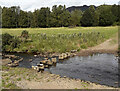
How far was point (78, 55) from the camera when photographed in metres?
40.3

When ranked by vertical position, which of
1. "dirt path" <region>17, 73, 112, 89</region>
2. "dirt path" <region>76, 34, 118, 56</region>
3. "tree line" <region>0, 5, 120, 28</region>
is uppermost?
"tree line" <region>0, 5, 120, 28</region>

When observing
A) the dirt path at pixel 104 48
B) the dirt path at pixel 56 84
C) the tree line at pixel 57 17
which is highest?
the tree line at pixel 57 17

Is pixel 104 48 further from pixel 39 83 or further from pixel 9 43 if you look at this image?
pixel 39 83

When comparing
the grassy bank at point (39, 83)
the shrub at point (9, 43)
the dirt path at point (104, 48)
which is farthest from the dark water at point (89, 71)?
the shrub at point (9, 43)

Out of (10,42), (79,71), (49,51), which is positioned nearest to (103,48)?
(49,51)

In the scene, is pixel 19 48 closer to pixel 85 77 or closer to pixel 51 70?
pixel 51 70

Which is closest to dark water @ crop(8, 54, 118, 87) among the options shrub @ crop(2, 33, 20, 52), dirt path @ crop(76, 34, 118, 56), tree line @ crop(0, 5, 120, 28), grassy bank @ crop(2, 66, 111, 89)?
grassy bank @ crop(2, 66, 111, 89)

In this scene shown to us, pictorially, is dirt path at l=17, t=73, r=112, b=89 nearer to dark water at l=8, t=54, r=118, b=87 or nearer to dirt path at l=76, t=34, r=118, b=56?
dark water at l=8, t=54, r=118, b=87

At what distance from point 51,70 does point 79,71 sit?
5.30 meters

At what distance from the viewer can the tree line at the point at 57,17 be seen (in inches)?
3556

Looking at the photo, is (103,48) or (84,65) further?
(103,48)

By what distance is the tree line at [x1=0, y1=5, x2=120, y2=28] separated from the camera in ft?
296

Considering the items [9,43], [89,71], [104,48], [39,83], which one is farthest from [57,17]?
[39,83]

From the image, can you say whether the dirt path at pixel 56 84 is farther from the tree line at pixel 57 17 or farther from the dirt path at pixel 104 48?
the tree line at pixel 57 17
